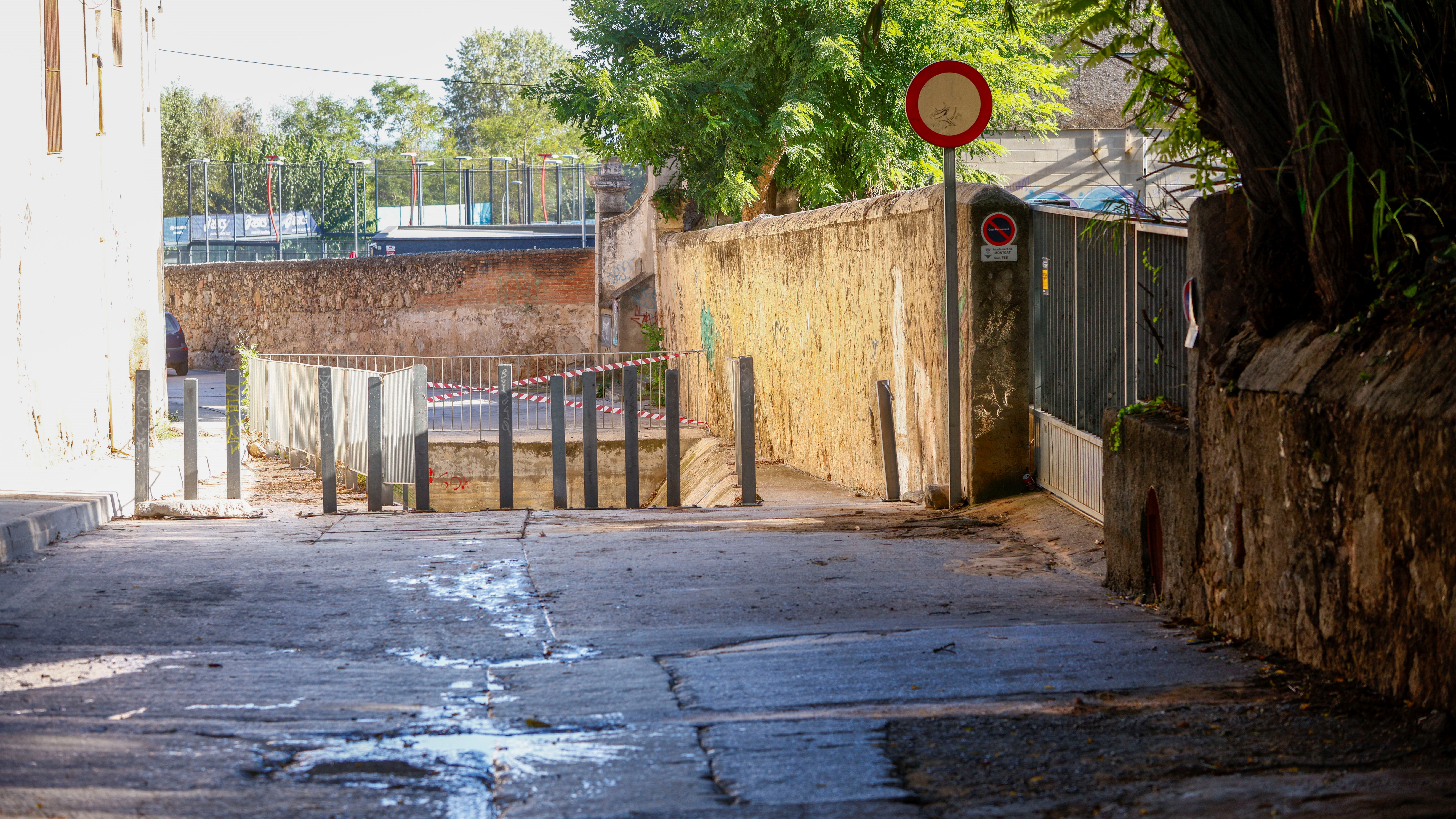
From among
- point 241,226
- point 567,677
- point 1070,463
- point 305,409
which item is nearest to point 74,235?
point 305,409

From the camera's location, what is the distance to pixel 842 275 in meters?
11.1

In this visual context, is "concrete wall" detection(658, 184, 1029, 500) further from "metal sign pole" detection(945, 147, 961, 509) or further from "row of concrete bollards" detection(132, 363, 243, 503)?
"row of concrete bollards" detection(132, 363, 243, 503)

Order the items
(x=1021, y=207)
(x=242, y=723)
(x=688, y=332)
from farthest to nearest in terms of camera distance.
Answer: (x=688, y=332), (x=1021, y=207), (x=242, y=723)

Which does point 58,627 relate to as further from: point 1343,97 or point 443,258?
point 443,258

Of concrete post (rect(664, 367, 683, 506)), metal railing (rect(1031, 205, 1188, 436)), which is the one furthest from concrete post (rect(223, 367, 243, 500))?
metal railing (rect(1031, 205, 1188, 436))

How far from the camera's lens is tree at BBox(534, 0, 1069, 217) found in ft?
65.5

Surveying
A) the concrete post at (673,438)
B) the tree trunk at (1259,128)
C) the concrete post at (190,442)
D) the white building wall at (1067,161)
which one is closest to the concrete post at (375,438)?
the concrete post at (190,442)

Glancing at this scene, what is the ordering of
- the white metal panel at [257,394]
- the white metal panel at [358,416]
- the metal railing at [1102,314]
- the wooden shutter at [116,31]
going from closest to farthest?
the metal railing at [1102,314]
the white metal panel at [358,416]
the wooden shutter at [116,31]
the white metal panel at [257,394]

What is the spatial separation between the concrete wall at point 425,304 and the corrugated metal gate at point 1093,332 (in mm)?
19657

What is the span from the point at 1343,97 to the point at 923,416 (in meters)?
5.39

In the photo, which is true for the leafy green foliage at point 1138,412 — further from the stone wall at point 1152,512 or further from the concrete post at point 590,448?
the concrete post at point 590,448

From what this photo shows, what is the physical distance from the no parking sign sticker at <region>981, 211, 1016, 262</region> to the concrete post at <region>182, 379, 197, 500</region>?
18.4ft

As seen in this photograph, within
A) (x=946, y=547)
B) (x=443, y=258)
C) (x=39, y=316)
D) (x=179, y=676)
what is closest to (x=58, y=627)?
(x=179, y=676)

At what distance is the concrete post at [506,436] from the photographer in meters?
10.1
